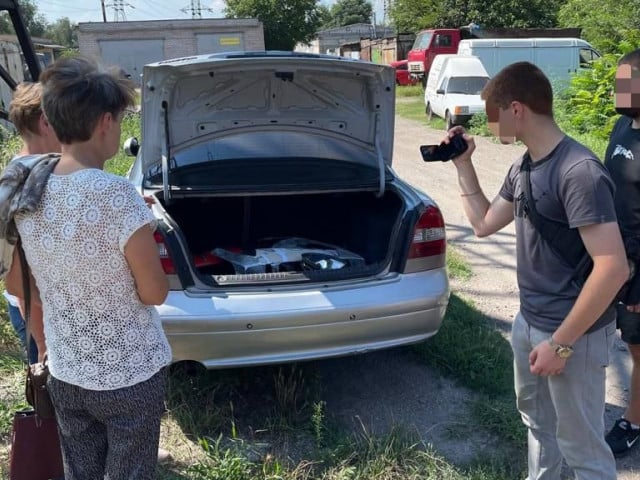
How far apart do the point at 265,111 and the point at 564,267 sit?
7.93 ft

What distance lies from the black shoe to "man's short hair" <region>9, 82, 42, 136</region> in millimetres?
2912

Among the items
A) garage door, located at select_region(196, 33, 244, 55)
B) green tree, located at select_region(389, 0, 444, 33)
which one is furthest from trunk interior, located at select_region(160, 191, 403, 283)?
garage door, located at select_region(196, 33, 244, 55)

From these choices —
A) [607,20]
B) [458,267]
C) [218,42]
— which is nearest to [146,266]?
[458,267]

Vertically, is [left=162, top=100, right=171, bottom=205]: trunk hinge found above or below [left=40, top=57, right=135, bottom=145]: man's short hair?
below

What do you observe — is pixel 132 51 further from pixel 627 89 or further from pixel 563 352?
pixel 563 352

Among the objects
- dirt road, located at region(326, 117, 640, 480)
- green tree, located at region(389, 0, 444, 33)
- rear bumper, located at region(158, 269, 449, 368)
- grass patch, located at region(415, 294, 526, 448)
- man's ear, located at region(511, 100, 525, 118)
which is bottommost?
dirt road, located at region(326, 117, 640, 480)

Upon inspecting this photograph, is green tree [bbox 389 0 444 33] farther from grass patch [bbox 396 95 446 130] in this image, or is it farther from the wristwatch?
the wristwatch

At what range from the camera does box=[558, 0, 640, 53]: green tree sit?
1656cm

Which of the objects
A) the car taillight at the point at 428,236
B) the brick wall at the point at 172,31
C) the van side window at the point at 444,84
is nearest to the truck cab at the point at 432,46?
the van side window at the point at 444,84

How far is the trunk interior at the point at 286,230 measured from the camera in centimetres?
396

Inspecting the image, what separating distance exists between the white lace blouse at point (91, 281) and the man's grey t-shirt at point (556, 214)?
4.16 feet

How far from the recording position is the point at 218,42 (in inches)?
1526

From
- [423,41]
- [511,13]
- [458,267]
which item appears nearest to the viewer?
[458,267]

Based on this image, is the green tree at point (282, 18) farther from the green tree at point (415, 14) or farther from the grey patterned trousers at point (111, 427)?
the grey patterned trousers at point (111, 427)
